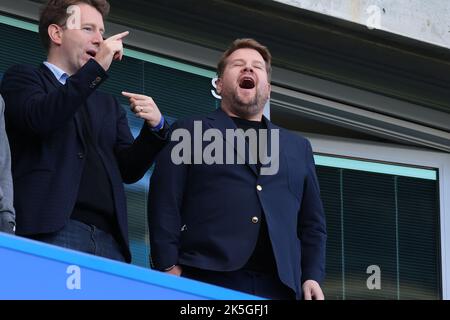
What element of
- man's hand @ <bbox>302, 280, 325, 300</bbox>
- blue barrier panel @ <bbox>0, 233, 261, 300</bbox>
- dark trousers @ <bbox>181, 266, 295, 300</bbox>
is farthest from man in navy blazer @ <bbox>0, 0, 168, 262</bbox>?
blue barrier panel @ <bbox>0, 233, 261, 300</bbox>

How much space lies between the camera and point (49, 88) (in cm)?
568

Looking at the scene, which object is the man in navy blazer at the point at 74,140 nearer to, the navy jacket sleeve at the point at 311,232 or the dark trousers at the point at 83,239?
the dark trousers at the point at 83,239

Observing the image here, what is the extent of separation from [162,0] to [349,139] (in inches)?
69.6

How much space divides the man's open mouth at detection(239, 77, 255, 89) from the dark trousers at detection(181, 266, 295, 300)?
2.83 feet

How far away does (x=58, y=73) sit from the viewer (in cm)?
580

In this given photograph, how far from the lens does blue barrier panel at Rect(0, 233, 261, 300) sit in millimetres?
4188

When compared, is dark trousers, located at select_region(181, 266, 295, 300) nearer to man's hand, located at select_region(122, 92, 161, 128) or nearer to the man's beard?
man's hand, located at select_region(122, 92, 161, 128)

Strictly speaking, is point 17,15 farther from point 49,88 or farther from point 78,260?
point 78,260

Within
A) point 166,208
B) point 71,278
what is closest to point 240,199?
point 166,208

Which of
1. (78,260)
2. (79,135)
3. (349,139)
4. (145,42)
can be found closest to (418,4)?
(349,139)

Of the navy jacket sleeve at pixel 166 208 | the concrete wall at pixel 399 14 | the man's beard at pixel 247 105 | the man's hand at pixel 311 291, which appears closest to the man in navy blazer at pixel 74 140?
the navy jacket sleeve at pixel 166 208

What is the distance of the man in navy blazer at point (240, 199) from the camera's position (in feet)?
18.5

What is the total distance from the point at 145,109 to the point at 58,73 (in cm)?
45

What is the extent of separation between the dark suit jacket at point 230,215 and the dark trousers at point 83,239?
0.83 ft
